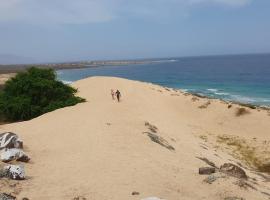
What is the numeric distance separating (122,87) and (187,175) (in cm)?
3497

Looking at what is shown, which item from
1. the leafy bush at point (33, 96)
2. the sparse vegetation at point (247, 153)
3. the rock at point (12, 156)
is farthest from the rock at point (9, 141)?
the leafy bush at point (33, 96)

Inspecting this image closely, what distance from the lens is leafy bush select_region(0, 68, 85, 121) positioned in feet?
119

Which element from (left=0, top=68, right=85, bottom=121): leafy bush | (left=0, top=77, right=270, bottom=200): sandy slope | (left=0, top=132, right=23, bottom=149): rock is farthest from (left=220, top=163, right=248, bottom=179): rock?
(left=0, top=68, right=85, bottom=121): leafy bush

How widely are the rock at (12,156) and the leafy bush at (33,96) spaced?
63.9 ft

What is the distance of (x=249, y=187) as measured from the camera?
1589 centimetres

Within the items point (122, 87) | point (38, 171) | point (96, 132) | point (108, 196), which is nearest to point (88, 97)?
point (122, 87)

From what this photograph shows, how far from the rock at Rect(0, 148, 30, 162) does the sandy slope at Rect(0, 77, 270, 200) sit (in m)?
0.39

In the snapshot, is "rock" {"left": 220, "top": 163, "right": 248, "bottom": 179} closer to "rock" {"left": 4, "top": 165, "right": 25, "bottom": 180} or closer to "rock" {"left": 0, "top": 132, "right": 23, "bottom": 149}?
"rock" {"left": 4, "top": 165, "right": 25, "bottom": 180}

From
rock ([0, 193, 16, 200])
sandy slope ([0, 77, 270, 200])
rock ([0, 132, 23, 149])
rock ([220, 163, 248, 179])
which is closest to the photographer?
rock ([0, 193, 16, 200])

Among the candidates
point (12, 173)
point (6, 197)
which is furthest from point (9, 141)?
point (6, 197)

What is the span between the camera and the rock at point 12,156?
16422 mm

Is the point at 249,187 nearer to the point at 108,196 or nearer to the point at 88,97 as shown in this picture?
the point at 108,196

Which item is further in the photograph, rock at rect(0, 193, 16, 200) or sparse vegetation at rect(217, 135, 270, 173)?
sparse vegetation at rect(217, 135, 270, 173)

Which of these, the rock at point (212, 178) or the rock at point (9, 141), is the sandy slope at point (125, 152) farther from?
the rock at point (9, 141)
